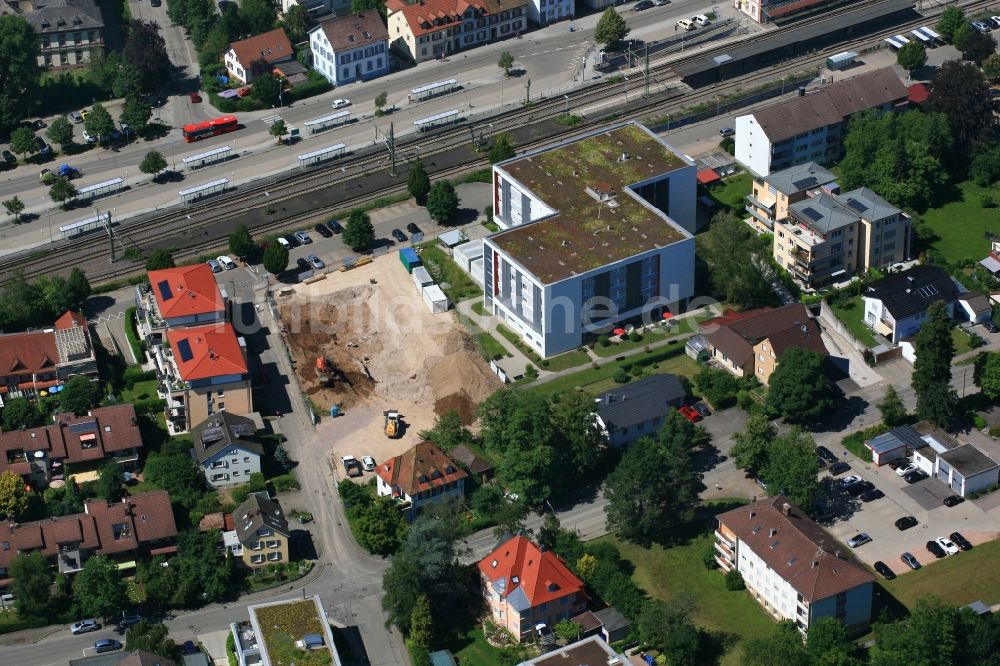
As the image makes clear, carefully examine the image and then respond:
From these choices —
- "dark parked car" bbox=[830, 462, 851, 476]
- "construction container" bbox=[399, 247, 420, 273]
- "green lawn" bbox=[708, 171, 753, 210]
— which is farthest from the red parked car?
"construction container" bbox=[399, 247, 420, 273]

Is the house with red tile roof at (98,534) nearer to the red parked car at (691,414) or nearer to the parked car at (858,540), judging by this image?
the red parked car at (691,414)

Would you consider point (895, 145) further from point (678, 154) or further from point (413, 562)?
point (413, 562)

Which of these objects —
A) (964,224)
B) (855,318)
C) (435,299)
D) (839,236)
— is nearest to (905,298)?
(855,318)

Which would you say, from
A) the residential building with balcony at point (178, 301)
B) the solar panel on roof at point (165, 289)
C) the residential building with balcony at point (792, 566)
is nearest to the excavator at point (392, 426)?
the residential building with balcony at point (178, 301)

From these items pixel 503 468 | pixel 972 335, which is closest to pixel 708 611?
pixel 503 468

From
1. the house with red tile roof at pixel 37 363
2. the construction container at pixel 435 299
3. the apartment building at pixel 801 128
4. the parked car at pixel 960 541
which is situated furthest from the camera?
the apartment building at pixel 801 128

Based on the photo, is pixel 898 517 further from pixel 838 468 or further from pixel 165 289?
pixel 165 289
